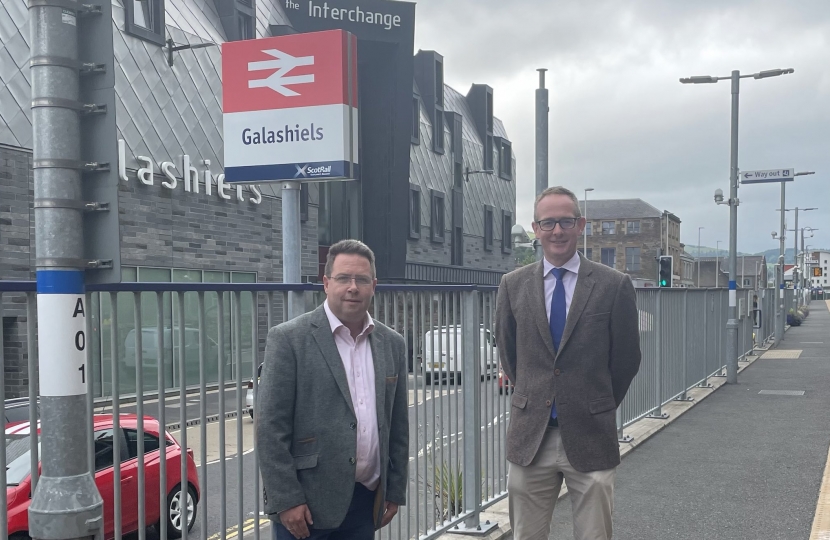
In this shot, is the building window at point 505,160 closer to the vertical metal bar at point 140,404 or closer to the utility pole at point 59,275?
the vertical metal bar at point 140,404

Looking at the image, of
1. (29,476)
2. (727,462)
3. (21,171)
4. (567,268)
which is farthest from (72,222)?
(21,171)

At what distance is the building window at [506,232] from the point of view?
4791 cm

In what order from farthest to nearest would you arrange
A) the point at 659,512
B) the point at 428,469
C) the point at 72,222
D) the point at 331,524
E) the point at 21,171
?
the point at 21,171 → the point at 659,512 → the point at 428,469 → the point at 331,524 → the point at 72,222

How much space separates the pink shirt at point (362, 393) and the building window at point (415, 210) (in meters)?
32.0

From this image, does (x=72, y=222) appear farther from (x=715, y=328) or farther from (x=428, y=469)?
(x=715, y=328)

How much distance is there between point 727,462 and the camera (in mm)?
8828

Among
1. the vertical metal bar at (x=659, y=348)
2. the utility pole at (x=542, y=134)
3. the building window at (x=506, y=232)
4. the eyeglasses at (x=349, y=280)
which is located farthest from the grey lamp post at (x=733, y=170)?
→ the building window at (x=506, y=232)

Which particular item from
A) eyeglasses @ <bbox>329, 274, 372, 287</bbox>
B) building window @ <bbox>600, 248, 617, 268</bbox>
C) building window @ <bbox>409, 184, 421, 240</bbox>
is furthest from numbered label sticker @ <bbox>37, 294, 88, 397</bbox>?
building window @ <bbox>600, 248, 617, 268</bbox>

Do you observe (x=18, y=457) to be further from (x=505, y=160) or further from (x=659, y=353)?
(x=505, y=160)

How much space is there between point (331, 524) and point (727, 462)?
22.3 feet

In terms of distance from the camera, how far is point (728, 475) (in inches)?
324

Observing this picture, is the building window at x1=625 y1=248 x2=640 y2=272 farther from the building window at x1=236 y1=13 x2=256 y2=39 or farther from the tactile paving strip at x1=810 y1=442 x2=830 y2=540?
the tactile paving strip at x1=810 y1=442 x2=830 y2=540

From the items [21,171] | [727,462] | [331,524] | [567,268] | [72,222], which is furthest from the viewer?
[21,171]

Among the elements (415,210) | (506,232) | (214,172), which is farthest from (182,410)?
(506,232)
